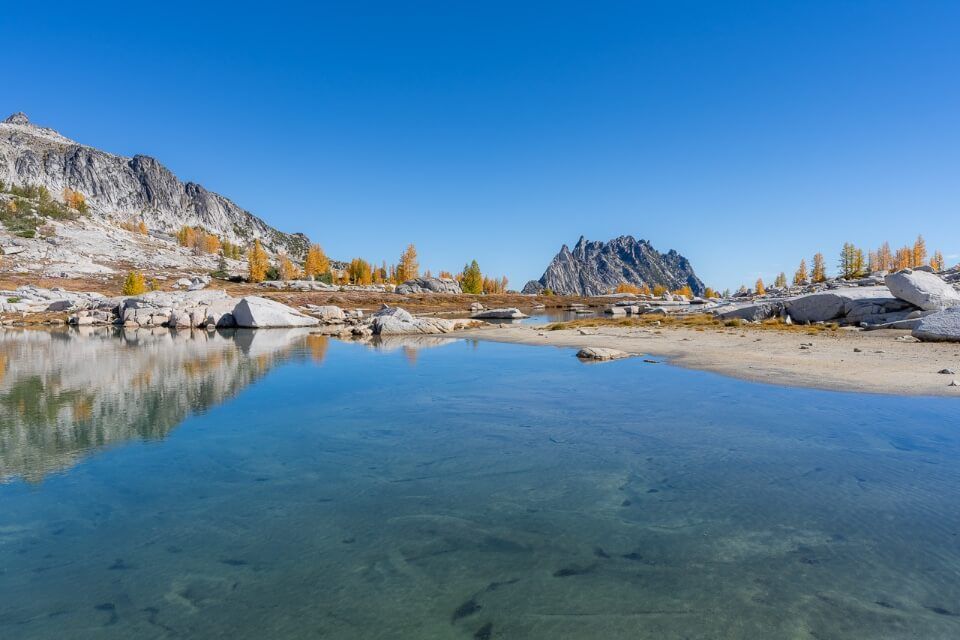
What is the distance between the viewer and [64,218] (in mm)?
194125

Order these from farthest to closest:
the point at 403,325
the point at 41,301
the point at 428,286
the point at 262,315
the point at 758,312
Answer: the point at 428,286 → the point at 41,301 → the point at 262,315 → the point at 403,325 → the point at 758,312

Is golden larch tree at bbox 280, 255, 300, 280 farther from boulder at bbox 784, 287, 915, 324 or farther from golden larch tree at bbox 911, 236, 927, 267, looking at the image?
golden larch tree at bbox 911, 236, 927, 267

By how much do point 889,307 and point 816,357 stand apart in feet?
78.1

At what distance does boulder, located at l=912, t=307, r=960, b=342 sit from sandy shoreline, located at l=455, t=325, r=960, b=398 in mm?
1372

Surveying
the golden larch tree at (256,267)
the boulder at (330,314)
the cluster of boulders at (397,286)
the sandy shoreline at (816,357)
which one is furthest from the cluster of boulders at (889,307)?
the golden larch tree at (256,267)

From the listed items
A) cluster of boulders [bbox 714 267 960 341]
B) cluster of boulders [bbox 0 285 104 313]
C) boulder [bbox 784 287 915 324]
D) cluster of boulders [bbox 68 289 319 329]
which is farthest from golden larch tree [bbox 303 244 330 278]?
boulder [bbox 784 287 915 324]

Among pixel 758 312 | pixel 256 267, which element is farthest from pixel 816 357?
pixel 256 267

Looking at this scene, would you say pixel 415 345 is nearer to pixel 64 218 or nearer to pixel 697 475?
pixel 697 475

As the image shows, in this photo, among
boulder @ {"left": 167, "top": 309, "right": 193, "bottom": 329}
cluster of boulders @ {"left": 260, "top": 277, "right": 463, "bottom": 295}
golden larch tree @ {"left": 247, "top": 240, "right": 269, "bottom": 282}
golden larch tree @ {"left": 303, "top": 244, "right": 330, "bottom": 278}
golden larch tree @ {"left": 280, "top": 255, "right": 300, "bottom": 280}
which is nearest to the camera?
boulder @ {"left": 167, "top": 309, "right": 193, "bottom": 329}

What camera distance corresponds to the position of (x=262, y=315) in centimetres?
6200

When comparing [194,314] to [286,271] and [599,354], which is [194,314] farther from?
[286,271]

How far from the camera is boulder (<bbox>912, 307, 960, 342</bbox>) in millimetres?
27042

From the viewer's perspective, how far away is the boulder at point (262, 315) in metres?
61.8

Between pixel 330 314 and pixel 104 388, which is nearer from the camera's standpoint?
pixel 104 388
